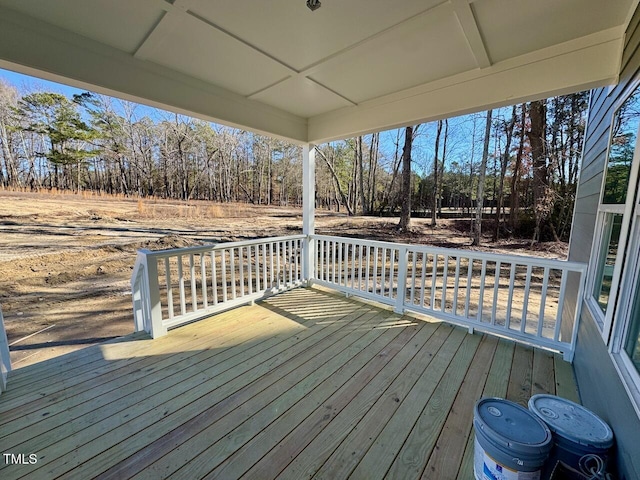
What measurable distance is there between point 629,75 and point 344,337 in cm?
287

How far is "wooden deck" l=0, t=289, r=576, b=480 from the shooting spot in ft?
4.39

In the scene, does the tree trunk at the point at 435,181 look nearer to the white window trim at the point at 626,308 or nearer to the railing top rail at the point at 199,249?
the railing top rail at the point at 199,249

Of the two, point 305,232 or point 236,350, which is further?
point 305,232

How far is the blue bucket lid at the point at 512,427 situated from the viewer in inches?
40.8

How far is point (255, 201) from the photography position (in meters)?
9.39

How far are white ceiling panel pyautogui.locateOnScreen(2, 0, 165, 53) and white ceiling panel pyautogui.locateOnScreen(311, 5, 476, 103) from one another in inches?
54.9

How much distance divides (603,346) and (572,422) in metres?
0.60

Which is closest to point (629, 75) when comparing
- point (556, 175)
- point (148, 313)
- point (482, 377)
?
point (482, 377)

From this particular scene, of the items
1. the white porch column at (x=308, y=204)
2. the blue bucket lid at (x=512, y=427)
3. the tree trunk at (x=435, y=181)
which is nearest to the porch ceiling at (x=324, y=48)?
the white porch column at (x=308, y=204)

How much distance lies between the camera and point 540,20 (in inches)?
69.2

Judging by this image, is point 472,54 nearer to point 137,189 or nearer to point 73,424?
point 73,424

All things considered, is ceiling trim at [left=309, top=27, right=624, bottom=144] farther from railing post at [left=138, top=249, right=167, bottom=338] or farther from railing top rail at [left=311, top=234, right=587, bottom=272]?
railing post at [left=138, top=249, right=167, bottom=338]

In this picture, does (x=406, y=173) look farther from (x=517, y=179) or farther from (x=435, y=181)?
(x=517, y=179)

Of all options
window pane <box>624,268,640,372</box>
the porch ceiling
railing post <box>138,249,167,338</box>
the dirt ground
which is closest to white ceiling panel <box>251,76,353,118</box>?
the porch ceiling
